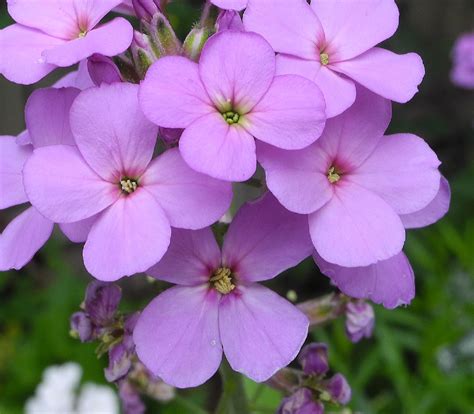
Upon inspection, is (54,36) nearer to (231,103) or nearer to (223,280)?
(231,103)

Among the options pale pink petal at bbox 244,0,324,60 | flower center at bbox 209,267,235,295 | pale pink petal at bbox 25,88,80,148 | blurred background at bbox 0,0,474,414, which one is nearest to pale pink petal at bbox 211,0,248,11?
pale pink petal at bbox 244,0,324,60

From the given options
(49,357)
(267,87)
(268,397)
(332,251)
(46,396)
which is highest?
(267,87)

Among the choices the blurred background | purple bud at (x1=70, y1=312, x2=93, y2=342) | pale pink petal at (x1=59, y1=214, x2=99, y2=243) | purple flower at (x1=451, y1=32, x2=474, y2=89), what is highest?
pale pink petal at (x1=59, y1=214, x2=99, y2=243)

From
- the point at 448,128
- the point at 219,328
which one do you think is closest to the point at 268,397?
the point at 219,328

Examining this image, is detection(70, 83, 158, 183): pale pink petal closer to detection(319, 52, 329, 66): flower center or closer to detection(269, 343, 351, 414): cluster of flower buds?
detection(319, 52, 329, 66): flower center

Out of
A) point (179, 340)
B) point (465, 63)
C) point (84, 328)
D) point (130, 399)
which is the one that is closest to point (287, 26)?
point (179, 340)

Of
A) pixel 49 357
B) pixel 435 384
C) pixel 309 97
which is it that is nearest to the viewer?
pixel 309 97

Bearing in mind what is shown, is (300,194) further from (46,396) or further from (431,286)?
(431,286)
